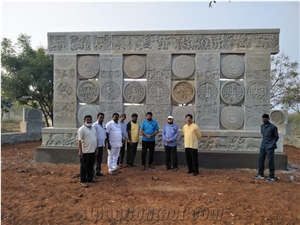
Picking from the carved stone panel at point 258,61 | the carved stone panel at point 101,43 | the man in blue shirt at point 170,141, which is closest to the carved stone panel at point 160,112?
the man in blue shirt at point 170,141

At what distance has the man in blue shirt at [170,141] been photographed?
7.05m

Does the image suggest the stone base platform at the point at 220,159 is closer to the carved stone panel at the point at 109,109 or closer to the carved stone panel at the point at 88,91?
the carved stone panel at the point at 109,109

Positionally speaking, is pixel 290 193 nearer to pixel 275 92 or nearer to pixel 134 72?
pixel 134 72

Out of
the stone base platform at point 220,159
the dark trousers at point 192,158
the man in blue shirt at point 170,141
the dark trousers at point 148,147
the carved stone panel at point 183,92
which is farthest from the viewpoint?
the carved stone panel at point 183,92

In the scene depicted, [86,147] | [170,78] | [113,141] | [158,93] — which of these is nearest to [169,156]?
[113,141]

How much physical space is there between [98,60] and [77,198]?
458 centimetres

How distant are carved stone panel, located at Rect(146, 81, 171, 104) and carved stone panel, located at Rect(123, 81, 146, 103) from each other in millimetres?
190

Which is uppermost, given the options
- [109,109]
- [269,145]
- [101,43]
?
[101,43]

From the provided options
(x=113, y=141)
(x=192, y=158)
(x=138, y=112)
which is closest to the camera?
(x=113, y=141)

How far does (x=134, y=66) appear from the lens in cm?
804

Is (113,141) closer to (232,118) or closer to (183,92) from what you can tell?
(183,92)

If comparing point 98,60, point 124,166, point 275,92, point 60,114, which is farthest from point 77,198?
point 275,92

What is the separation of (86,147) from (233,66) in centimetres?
477

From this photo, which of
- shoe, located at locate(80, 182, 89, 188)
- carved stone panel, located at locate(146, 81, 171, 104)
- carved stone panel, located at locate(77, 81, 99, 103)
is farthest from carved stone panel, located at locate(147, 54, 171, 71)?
shoe, located at locate(80, 182, 89, 188)
